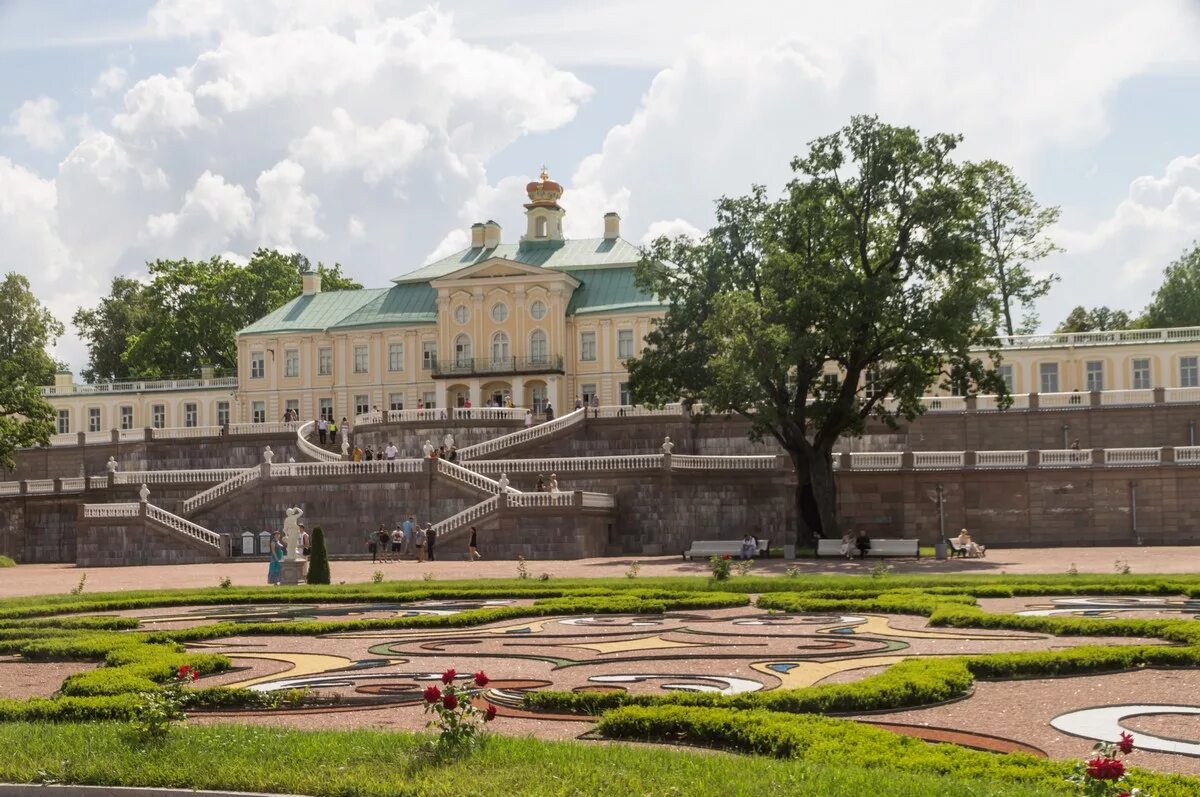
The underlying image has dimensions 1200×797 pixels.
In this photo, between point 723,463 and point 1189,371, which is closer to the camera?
point 723,463

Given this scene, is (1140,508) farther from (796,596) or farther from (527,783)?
(527,783)

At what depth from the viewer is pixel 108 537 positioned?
5128 centimetres

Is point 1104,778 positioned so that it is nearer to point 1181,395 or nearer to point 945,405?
point 945,405

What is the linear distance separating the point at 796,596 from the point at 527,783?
49.8ft

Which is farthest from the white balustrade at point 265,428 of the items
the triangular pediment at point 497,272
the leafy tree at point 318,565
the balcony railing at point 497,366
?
the leafy tree at point 318,565

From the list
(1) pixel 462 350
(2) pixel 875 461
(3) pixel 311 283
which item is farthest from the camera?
(3) pixel 311 283

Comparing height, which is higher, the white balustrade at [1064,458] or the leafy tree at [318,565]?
the white balustrade at [1064,458]

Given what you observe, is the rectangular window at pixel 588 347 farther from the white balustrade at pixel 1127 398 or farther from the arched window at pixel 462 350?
the white balustrade at pixel 1127 398

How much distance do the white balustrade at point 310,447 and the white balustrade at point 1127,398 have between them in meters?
30.3

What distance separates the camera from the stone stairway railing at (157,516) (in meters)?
50.6

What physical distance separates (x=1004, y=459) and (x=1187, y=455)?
19.9 ft

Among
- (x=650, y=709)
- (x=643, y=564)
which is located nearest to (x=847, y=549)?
(x=643, y=564)

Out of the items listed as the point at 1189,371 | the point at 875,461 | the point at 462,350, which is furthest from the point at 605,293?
the point at 875,461

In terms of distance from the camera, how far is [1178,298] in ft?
286
